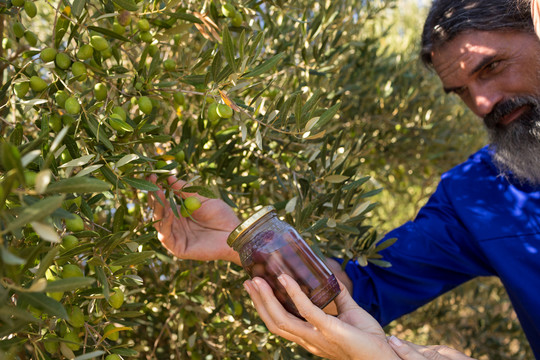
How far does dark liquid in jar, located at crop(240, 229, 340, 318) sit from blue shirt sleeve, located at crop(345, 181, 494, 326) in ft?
2.23

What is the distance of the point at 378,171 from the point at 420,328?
0.98 meters

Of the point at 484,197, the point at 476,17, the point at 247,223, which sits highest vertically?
the point at 476,17

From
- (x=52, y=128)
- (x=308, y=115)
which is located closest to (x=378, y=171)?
(x=308, y=115)

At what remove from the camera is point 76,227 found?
1.00 metres

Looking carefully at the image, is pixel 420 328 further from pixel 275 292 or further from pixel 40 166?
pixel 40 166

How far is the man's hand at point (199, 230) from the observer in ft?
4.95

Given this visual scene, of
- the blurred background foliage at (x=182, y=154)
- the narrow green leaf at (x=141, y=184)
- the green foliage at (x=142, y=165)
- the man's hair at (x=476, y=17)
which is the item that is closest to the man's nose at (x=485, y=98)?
the man's hair at (x=476, y=17)

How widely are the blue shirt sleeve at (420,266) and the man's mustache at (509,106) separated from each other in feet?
1.23

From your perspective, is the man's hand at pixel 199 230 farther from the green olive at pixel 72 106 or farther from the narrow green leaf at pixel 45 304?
the narrow green leaf at pixel 45 304

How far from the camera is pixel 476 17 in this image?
196 cm

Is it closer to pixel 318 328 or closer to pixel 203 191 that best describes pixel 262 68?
pixel 203 191

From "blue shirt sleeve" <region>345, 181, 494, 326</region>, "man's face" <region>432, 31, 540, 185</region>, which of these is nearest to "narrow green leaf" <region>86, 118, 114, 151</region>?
"blue shirt sleeve" <region>345, 181, 494, 326</region>

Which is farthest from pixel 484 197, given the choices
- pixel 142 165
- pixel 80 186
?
pixel 80 186

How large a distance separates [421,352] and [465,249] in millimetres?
894
